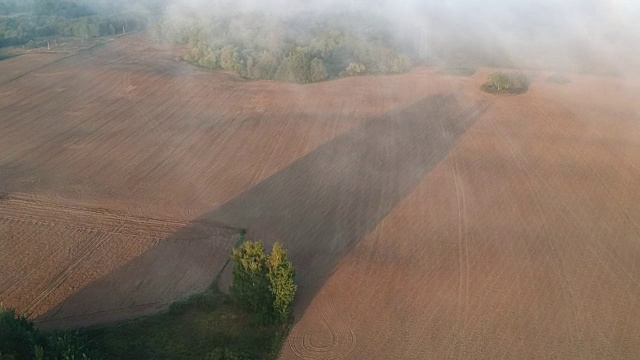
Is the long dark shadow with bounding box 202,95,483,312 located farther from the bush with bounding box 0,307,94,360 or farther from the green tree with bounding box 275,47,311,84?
the green tree with bounding box 275,47,311,84

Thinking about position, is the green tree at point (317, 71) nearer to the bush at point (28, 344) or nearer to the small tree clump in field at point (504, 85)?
the small tree clump in field at point (504, 85)

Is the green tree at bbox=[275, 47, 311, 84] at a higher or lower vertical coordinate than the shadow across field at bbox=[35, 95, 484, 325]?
higher

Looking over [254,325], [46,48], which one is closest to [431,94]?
[254,325]

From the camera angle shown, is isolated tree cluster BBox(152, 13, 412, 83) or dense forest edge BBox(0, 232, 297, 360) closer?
dense forest edge BBox(0, 232, 297, 360)

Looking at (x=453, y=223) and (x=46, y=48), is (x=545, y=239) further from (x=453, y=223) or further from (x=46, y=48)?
(x=46, y=48)

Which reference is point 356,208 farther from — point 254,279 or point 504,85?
point 504,85

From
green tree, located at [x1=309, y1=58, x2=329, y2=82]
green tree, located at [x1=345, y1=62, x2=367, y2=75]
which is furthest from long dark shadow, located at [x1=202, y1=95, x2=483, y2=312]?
green tree, located at [x1=345, y1=62, x2=367, y2=75]

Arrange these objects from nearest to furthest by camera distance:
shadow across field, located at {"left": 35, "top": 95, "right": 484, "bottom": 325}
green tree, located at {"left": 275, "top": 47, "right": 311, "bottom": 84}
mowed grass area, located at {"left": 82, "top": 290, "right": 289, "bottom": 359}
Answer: mowed grass area, located at {"left": 82, "top": 290, "right": 289, "bottom": 359} → shadow across field, located at {"left": 35, "top": 95, "right": 484, "bottom": 325} → green tree, located at {"left": 275, "top": 47, "right": 311, "bottom": 84}

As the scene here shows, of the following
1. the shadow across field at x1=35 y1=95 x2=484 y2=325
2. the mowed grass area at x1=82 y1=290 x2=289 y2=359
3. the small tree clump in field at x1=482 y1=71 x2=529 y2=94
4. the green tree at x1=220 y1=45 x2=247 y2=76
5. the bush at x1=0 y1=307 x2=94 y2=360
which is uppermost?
the green tree at x1=220 y1=45 x2=247 y2=76

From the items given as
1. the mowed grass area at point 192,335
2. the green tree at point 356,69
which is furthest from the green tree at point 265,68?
the mowed grass area at point 192,335
